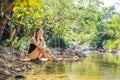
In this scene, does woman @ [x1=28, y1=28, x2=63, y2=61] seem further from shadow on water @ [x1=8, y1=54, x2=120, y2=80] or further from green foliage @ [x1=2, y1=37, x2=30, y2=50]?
green foliage @ [x1=2, y1=37, x2=30, y2=50]

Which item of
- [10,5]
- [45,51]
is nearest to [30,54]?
[45,51]

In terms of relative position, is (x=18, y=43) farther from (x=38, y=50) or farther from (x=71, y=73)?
(x=71, y=73)

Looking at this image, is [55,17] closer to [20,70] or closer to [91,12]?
[91,12]

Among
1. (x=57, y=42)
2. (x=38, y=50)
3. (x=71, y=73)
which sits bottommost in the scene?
(x=57, y=42)

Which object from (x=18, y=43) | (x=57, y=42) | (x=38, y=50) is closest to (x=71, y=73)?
(x=38, y=50)

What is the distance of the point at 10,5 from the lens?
502cm

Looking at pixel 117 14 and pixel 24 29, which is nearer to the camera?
pixel 24 29

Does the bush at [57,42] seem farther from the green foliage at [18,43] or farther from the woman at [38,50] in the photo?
the woman at [38,50]

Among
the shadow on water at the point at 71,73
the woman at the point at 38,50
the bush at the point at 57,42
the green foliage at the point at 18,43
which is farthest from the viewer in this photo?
the bush at the point at 57,42

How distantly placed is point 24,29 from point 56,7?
3.11 m

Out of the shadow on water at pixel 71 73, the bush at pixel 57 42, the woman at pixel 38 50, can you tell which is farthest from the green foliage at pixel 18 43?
the bush at pixel 57 42

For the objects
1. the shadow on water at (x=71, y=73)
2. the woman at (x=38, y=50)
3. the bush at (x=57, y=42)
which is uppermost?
the woman at (x=38, y=50)

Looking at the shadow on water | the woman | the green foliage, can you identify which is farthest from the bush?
the woman

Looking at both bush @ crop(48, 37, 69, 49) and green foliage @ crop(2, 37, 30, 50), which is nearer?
green foliage @ crop(2, 37, 30, 50)
